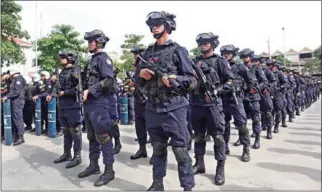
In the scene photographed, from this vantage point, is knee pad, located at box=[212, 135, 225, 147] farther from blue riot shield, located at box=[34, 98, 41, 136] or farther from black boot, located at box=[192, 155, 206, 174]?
blue riot shield, located at box=[34, 98, 41, 136]

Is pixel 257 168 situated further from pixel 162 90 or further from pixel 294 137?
pixel 294 137

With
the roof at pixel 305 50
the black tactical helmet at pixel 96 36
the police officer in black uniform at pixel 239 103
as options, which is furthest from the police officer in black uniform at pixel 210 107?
the roof at pixel 305 50

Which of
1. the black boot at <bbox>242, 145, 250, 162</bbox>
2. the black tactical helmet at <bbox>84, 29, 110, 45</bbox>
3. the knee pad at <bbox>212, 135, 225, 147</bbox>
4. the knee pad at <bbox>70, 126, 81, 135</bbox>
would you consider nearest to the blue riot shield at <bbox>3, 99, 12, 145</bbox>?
the knee pad at <bbox>70, 126, 81, 135</bbox>

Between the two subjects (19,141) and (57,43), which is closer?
(19,141)

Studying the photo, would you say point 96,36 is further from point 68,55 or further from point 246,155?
point 246,155

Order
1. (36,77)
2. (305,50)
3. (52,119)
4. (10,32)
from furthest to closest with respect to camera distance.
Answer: (305,50) → (10,32) → (36,77) → (52,119)

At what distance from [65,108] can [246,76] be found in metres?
3.25

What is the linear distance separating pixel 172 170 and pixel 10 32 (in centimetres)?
1819

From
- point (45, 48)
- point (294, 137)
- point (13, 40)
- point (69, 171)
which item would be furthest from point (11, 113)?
point (45, 48)

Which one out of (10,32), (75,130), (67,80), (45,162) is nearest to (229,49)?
(67,80)

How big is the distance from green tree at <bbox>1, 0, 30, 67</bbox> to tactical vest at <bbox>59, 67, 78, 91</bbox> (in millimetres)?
15634

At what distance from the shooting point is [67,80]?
15.7 ft

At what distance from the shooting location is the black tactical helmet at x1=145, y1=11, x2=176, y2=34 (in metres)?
3.28

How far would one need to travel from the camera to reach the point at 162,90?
3219 millimetres
